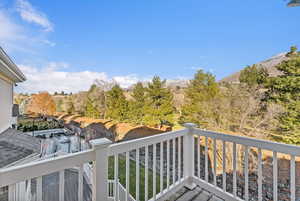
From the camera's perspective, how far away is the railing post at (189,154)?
242cm

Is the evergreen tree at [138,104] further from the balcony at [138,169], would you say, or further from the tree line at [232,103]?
the balcony at [138,169]

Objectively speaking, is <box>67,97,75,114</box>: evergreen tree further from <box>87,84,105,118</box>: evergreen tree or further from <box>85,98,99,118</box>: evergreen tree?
<box>87,84,105,118</box>: evergreen tree

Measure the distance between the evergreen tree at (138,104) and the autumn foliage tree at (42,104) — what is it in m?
13.6

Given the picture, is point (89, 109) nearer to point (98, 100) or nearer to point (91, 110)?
point (91, 110)


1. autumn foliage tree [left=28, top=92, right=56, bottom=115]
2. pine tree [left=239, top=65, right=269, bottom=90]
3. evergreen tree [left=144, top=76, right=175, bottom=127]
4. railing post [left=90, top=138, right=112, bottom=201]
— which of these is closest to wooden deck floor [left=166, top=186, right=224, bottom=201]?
railing post [left=90, top=138, right=112, bottom=201]

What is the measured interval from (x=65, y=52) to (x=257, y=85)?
446 inches

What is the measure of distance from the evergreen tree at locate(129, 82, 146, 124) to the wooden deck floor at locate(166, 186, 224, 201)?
36.8 ft

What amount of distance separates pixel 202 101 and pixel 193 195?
835 centimetres

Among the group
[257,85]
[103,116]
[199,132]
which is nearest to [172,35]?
[257,85]

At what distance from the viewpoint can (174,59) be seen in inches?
420

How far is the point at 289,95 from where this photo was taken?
762 cm

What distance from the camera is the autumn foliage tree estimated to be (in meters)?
19.9

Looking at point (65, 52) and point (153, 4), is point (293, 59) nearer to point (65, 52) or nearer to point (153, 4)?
point (153, 4)

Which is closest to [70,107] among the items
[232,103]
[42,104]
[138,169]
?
[42,104]
